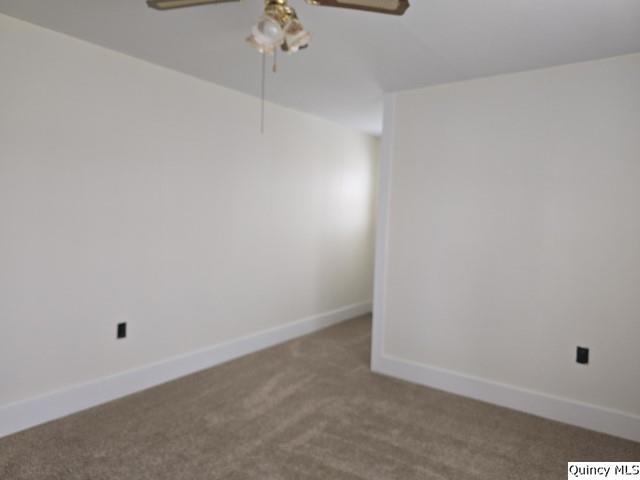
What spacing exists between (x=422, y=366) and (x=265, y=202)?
6.23ft

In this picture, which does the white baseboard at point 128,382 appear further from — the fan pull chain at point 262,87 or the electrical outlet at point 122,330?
the fan pull chain at point 262,87

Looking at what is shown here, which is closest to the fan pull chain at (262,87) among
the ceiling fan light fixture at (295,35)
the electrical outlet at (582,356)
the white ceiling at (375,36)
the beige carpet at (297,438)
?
the white ceiling at (375,36)

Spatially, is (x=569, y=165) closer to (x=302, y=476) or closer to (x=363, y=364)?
(x=363, y=364)

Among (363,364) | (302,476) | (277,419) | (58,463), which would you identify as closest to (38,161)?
(58,463)

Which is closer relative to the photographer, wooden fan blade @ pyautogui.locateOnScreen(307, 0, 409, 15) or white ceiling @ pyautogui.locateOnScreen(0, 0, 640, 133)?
wooden fan blade @ pyautogui.locateOnScreen(307, 0, 409, 15)

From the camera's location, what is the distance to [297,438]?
2.46 metres

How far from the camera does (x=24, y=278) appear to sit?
2451mm

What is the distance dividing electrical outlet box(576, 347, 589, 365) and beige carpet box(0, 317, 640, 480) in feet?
1.34

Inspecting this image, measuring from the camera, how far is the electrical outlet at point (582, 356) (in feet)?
8.89

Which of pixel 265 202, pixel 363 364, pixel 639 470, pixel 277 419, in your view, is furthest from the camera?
pixel 265 202

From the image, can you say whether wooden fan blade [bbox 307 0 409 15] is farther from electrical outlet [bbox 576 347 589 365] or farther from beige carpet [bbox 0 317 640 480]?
electrical outlet [bbox 576 347 589 365]

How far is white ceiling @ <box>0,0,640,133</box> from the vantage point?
2.07 metres

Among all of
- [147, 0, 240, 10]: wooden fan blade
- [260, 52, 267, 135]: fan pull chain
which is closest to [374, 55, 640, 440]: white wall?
[260, 52, 267, 135]: fan pull chain

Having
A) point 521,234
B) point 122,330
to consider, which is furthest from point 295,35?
point 122,330
